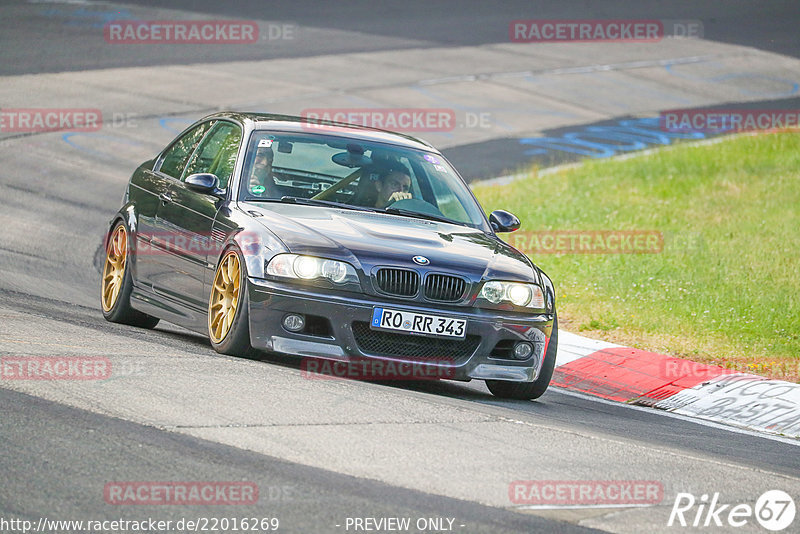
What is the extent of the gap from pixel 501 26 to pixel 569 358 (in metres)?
24.7

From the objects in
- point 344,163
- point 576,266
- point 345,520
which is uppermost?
point 344,163

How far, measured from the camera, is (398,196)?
8.92 metres

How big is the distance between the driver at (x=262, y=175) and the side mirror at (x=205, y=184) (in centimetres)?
21

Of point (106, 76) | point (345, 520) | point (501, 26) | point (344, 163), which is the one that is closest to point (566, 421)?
point (344, 163)

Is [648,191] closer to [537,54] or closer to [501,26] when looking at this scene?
[537,54]

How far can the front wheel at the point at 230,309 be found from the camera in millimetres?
7648

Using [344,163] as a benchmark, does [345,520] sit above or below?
below

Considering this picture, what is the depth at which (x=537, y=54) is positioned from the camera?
31516 millimetres
